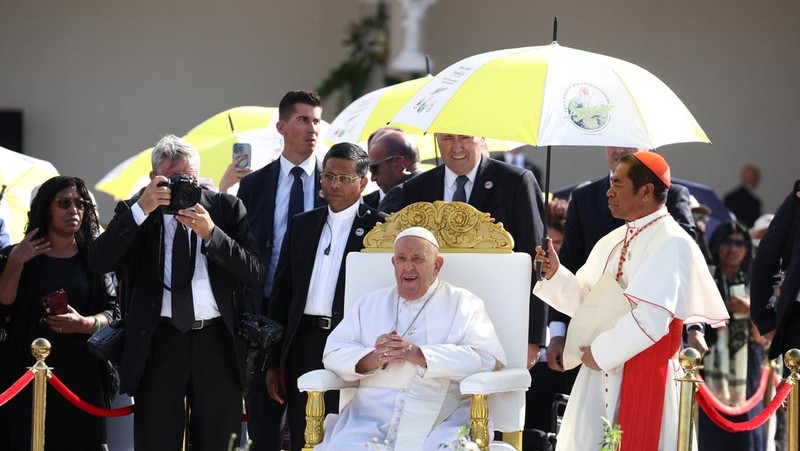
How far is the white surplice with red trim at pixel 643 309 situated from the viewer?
5742 mm

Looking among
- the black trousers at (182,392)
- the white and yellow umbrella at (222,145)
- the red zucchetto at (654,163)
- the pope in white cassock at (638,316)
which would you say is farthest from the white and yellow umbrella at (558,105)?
the white and yellow umbrella at (222,145)

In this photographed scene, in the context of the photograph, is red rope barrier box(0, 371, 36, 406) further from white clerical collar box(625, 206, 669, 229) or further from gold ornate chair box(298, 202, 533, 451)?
white clerical collar box(625, 206, 669, 229)

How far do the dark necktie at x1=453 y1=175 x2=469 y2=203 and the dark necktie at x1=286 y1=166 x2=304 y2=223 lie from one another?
2.89 feet

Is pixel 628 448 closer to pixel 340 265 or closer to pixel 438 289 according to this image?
pixel 438 289

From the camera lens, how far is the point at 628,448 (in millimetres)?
5840

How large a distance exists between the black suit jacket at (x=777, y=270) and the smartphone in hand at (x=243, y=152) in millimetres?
2998

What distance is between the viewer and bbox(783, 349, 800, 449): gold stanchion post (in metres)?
6.11

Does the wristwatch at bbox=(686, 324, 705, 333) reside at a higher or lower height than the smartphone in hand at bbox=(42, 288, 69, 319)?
lower

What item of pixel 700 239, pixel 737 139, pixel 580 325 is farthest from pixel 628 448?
pixel 737 139

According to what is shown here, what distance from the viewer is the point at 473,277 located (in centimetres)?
622

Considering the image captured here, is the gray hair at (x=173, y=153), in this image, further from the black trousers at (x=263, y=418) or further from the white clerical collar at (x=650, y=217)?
the white clerical collar at (x=650, y=217)

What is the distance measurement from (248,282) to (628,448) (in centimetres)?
187

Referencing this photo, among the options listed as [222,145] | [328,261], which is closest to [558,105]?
[328,261]

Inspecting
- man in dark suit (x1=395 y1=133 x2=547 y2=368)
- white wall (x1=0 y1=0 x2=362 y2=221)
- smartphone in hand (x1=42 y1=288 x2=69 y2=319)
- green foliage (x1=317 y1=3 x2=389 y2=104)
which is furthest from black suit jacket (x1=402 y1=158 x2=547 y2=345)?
white wall (x1=0 y1=0 x2=362 y2=221)
